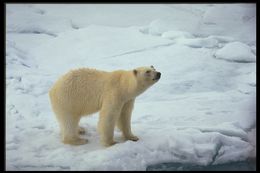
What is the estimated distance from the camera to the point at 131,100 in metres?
4.86

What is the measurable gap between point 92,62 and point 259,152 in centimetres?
353

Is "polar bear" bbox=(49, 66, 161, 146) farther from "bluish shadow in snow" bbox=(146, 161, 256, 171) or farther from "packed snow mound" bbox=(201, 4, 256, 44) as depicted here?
"packed snow mound" bbox=(201, 4, 256, 44)

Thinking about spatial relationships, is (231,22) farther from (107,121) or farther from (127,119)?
(107,121)

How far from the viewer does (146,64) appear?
724cm

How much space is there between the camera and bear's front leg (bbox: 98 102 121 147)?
463cm

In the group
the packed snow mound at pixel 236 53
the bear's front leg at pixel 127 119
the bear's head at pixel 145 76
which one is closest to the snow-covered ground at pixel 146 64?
the packed snow mound at pixel 236 53

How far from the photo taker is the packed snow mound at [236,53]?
7.65 metres

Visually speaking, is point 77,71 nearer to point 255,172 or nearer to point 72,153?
point 72,153

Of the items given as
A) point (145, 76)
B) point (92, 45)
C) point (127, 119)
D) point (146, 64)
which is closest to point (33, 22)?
point (92, 45)


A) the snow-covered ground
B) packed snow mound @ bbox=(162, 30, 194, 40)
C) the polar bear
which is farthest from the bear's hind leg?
packed snow mound @ bbox=(162, 30, 194, 40)

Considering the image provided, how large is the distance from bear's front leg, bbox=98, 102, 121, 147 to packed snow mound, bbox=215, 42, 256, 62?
3.62m

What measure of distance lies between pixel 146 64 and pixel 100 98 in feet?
8.53

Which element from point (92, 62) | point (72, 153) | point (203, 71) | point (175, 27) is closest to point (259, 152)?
point (72, 153)

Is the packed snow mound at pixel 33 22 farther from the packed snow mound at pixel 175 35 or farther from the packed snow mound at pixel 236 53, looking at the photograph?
the packed snow mound at pixel 236 53
